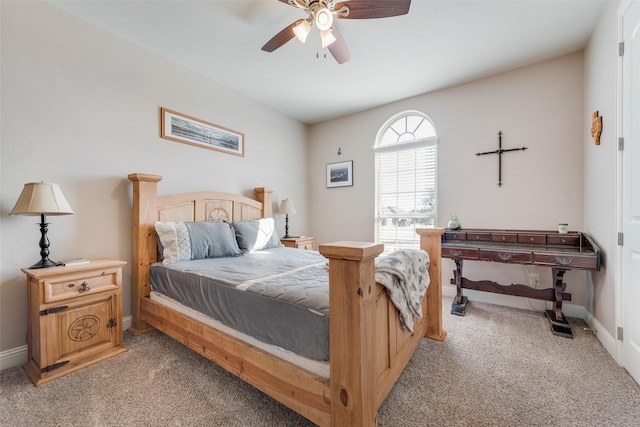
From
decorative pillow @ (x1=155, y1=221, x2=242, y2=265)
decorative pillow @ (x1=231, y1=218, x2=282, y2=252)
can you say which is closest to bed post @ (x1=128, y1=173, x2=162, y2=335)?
decorative pillow @ (x1=155, y1=221, x2=242, y2=265)

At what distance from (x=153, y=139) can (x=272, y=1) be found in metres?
1.78

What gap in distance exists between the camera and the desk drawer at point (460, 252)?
8.76 ft

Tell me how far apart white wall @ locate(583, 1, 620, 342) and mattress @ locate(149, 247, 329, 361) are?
230cm

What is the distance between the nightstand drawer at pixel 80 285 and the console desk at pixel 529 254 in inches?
123

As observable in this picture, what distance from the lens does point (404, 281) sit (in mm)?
1535

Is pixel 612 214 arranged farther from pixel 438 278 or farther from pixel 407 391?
pixel 407 391

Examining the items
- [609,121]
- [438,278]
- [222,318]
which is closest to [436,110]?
[609,121]

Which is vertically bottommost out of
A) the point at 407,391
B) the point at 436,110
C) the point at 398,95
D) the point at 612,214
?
the point at 407,391

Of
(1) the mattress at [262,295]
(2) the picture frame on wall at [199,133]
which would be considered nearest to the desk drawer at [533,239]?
(1) the mattress at [262,295]

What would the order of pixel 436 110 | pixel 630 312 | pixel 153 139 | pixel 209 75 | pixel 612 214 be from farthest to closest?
pixel 436 110
pixel 209 75
pixel 153 139
pixel 612 214
pixel 630 312

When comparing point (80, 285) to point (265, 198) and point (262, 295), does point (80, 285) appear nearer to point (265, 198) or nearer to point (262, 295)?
point (262, 295)

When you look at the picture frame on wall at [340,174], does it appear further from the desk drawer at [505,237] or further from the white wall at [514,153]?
the desk drawer at [505,237]

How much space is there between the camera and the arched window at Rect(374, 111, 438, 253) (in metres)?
3.57

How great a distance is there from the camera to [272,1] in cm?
202
